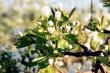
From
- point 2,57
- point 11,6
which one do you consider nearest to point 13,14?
point 11,6

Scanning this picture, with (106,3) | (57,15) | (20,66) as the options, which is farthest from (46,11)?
(20,66)

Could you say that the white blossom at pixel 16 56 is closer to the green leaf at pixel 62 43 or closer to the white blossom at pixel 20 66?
the white blossom at pixel 20 66

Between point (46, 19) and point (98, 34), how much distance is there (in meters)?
0.33

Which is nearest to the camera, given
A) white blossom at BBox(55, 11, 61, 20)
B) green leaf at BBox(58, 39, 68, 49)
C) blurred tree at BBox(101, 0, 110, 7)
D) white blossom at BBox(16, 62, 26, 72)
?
green leaf at BBox(58, 39, 68, 49)

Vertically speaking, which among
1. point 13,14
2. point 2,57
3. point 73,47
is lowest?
point 13,14

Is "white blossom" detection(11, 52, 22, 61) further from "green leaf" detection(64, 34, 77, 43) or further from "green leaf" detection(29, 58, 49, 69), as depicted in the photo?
"green leaf" detection(64, 34, 77, 43)

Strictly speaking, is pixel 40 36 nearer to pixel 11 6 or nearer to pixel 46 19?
pixel 46 19

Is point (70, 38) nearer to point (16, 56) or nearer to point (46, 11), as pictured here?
point (46, 11)

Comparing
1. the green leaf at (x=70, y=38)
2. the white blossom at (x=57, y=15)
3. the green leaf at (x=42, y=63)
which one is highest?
the white blossom at (x=57, y=15)

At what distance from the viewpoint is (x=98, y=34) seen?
3.03 m

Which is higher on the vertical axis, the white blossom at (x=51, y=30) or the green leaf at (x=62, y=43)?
the white blossom at (x=51, y=30)

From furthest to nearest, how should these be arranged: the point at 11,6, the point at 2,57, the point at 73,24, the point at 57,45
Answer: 1. the point at 11,6
2. the point at 2,57
3. the point at 73,24
4. the point at 57,45

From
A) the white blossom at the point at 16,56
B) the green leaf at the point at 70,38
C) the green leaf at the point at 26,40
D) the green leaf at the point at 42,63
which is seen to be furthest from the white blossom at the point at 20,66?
the green leaf at the point at 70,38

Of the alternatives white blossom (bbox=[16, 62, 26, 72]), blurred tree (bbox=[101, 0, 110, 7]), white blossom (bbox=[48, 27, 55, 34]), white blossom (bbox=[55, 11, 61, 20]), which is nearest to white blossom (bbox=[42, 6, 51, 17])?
white blossom (bbox=[55, 11, 61, 20])
